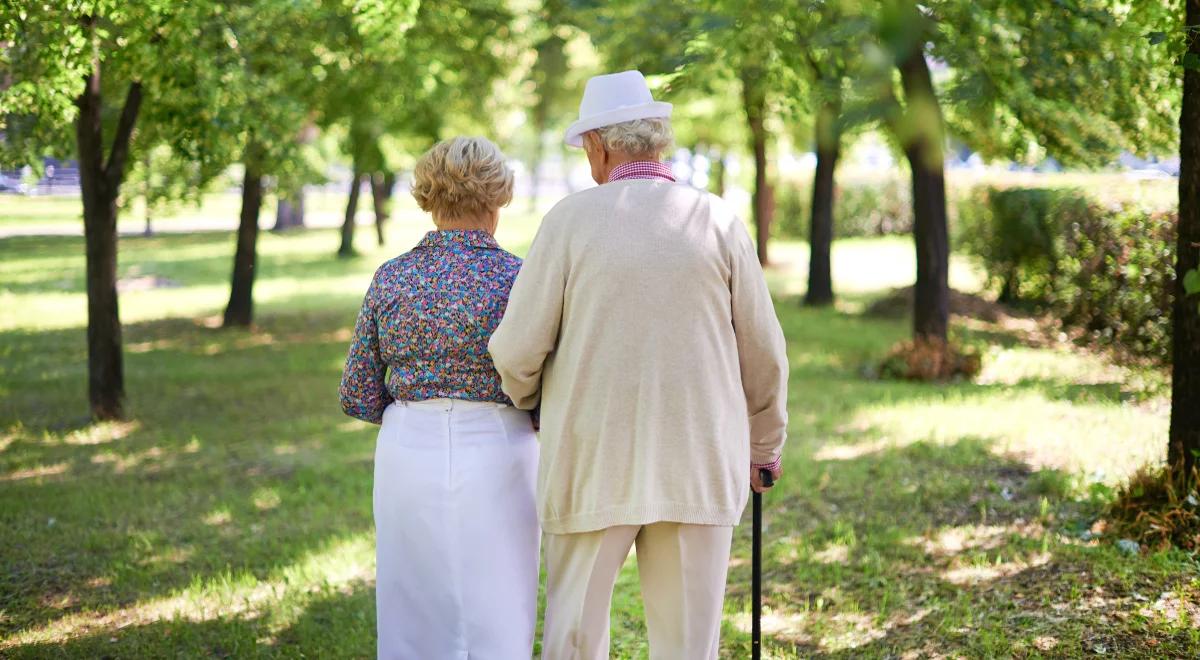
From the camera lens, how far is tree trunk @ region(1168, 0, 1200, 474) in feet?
16.8

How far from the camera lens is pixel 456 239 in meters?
3.34

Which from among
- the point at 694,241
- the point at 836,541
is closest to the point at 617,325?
the point at 694,241

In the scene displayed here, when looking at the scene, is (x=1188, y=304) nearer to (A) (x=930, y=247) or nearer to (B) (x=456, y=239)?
(B) (x=456, y=239)

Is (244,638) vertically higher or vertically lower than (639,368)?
lower

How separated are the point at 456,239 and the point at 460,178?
182 millimetres

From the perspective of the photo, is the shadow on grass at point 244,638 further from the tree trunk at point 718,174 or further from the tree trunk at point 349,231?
the tree trunk at point 718,174

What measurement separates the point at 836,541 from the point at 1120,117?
6.11 meters

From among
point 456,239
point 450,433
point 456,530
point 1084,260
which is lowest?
point 456,530

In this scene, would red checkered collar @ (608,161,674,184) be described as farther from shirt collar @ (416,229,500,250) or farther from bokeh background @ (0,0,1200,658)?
shirt collar @ (416,229,500,250)

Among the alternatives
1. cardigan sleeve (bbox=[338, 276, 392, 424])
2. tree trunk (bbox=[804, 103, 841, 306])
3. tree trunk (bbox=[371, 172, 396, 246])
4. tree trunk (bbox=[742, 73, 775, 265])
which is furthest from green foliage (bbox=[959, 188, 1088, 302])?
tree trunk (bbox=[371, 172, 396, 246])

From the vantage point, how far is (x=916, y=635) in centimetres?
468

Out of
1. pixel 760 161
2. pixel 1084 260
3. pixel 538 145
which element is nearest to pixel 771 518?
pixel 1084 260

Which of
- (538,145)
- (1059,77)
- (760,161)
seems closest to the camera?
(1059,77)

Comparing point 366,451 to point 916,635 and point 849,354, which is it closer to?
point 916,635
